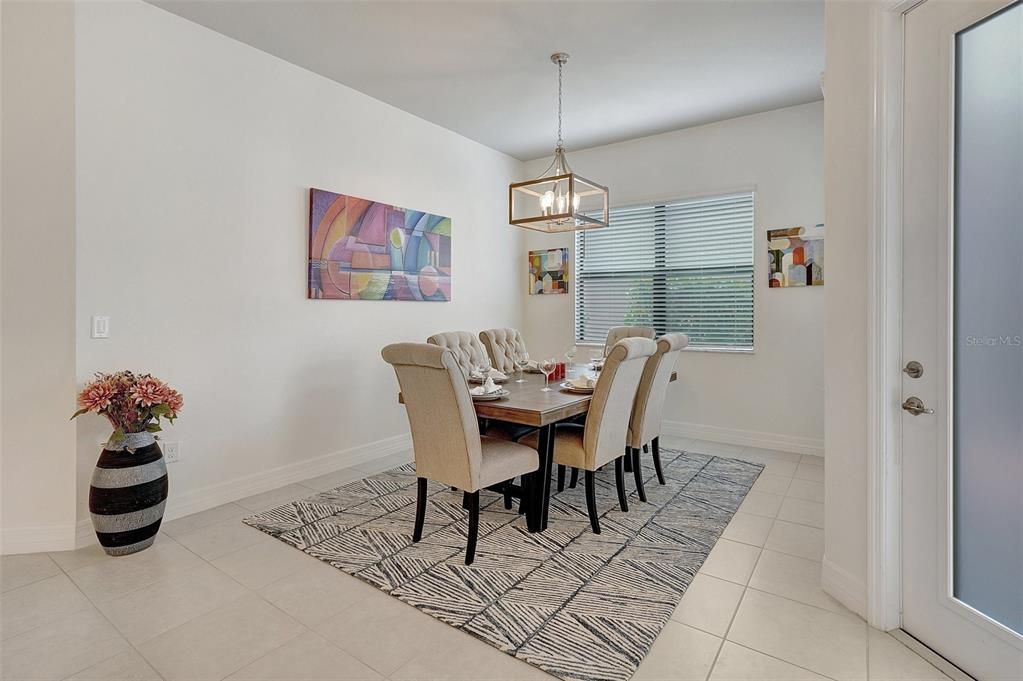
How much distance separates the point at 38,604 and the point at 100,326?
1291 mm

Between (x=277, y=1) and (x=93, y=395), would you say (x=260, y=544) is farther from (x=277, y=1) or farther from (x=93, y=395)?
(x=277, y=1)

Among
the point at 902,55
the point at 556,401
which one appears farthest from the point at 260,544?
the point at 902,55

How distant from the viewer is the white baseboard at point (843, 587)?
6.29ft

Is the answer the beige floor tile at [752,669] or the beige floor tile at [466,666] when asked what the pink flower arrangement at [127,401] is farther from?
the beige floor tile at [752,669]

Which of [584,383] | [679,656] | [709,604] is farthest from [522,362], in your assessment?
[679,656]

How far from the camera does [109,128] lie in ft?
8.55

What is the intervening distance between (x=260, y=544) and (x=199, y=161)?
2.23 m

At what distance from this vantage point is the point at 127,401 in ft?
7.88

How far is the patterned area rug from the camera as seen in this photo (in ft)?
5.97

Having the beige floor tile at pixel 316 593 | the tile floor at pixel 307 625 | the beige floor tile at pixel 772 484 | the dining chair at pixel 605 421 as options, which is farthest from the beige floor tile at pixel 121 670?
the beige floor tile at pixel 772 484

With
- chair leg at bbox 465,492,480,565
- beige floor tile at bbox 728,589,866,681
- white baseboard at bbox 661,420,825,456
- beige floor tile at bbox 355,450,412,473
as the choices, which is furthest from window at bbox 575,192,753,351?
chair leg at bbox 465,492,480,565

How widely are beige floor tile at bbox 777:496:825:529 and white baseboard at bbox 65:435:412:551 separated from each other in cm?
287

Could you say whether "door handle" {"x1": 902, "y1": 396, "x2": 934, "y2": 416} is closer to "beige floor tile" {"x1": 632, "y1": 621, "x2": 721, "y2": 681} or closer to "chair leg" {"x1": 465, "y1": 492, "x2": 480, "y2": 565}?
"beige floor tile" {"x1": 632, "y1": 621, "x2": 721, "y2": 681}

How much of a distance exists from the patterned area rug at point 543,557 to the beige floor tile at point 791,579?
A: 26cm
